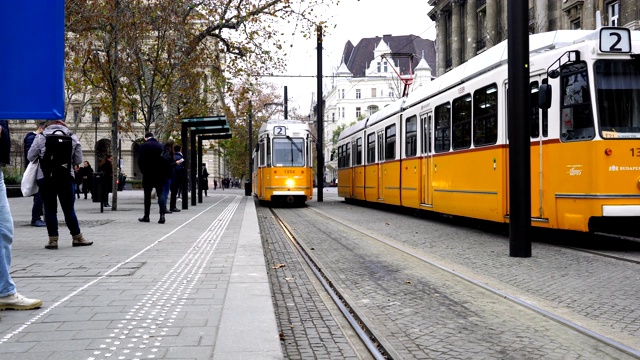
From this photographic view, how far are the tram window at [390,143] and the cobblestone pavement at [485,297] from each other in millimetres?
8162

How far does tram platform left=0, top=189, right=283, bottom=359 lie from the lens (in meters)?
3.79

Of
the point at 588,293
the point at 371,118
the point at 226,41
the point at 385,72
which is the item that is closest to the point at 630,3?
the point at 371,118

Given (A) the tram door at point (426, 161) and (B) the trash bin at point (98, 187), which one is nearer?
(A) the tram door at point (426, 161)

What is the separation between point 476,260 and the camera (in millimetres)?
8703

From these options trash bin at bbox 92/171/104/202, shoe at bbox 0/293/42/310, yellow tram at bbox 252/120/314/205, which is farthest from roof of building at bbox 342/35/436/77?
shoe at bbox 0/293/42/310

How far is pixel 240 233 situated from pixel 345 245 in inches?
73.7

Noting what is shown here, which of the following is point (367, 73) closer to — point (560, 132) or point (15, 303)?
point (560, 132)

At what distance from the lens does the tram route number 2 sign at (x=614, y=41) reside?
937 centimetres

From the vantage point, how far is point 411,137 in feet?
56.0

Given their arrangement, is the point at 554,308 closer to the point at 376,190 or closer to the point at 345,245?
the point at 345,245

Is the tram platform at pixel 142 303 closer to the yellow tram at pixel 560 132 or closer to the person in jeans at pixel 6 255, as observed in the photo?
the person in jeans at pixel 6 255

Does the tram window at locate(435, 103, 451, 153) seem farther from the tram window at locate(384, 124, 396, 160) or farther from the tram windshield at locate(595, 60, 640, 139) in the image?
the tram windshield at locate(595, 60, 640, 139)

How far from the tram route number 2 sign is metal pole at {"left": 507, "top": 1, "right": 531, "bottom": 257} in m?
1.51

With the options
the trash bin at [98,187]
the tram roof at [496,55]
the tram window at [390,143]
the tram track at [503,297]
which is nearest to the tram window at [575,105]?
the tram roof at [496,55]
